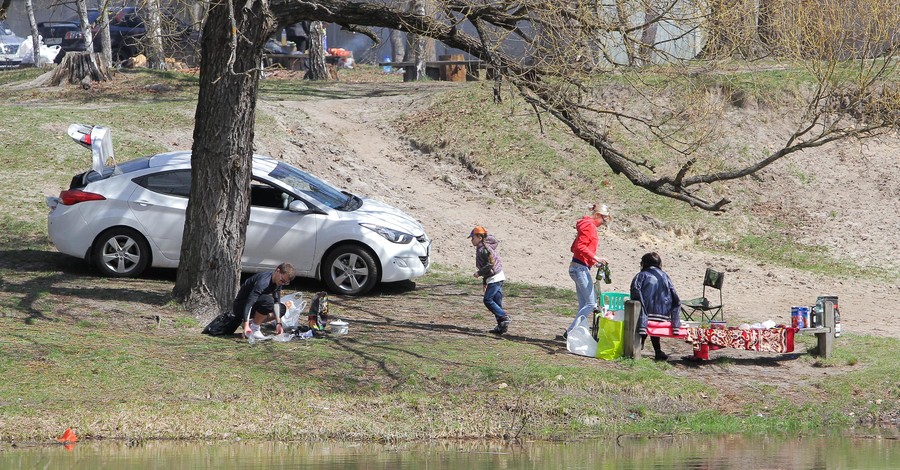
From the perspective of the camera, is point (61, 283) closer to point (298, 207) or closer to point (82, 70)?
point (298, 207)

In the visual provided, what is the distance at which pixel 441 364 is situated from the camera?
36.8 ft

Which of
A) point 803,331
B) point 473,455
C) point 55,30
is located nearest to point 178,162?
point 473,455

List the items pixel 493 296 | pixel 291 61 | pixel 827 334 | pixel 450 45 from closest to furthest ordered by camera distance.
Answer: pixel 827 334 < pixel 493 296 < pixel 450 45 < pixel 291 61

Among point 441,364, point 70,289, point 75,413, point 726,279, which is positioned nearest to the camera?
point 75,413

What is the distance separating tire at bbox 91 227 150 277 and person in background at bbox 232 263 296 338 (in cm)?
329

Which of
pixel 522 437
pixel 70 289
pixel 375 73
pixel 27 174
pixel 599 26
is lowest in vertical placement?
pixel 522 437

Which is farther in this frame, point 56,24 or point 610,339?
Answer: point 56,24

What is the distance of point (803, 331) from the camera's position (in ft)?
40.2

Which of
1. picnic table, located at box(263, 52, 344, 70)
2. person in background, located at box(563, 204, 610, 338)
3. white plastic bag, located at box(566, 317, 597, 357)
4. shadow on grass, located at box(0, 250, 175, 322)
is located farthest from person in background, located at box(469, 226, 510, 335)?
picnic table, located at box(263, 52, 344, 70)

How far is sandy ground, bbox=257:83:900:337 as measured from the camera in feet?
58.1

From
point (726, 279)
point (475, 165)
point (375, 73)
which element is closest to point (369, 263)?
point (726, 279)

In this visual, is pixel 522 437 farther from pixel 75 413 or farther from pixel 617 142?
pixel 617 142

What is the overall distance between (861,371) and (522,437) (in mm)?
4197

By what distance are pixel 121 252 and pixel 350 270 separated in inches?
113
